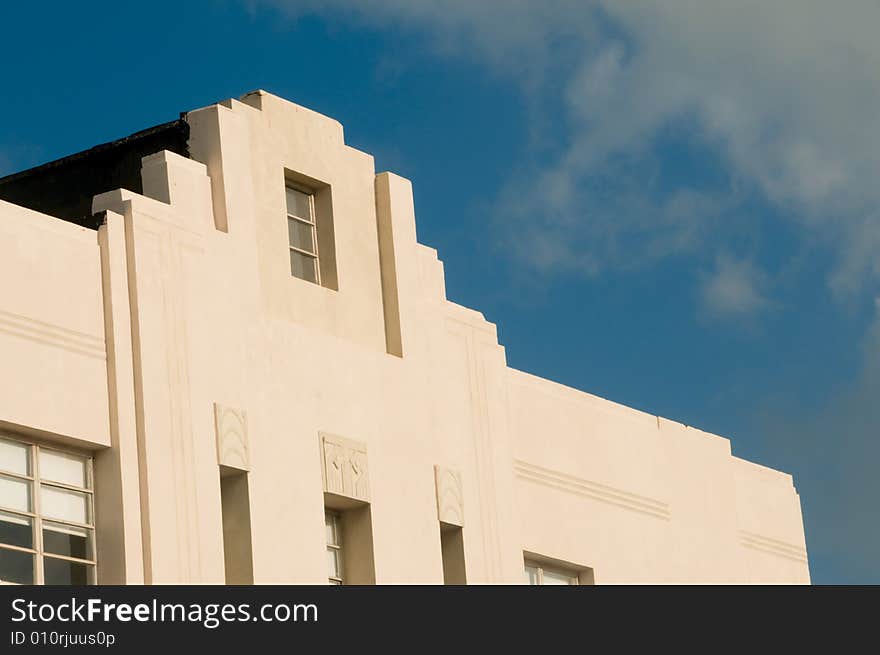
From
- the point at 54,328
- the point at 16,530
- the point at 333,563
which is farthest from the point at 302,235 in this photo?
the point at 16,530

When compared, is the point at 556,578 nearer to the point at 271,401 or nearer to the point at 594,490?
the point at 594,490

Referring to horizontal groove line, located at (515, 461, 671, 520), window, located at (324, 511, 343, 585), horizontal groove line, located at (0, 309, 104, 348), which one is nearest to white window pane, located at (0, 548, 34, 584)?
horizontal groove line, located at (0, 309, 104, 348)

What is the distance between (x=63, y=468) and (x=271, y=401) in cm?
272

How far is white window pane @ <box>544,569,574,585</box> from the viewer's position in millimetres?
31469

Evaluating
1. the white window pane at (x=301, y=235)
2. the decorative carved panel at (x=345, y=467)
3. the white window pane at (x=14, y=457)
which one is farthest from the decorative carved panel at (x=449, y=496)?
the white window pane at (x=14, y=457)

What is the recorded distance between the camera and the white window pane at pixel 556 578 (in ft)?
103

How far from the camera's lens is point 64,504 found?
2564 centimetres

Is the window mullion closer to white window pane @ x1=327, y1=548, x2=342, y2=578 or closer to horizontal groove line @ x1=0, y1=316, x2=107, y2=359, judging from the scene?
horizontal groove line @ x1=0, y1=316, x2=107, y2=359

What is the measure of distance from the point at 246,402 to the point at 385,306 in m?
3.21

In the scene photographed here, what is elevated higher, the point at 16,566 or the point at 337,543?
the point at 337,543

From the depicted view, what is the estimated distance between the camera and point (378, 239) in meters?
30.2

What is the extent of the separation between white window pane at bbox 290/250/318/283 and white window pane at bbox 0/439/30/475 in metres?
4.81
